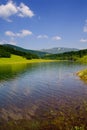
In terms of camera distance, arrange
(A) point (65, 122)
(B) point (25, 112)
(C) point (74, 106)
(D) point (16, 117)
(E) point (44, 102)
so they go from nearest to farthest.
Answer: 1. (A) point (65, 122)
2. (D) point (16, 117)
3. (B) point (25, 112)
4. (C) point (74, 106)
5. (E) point (44, 102)

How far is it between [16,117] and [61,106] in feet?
23.7

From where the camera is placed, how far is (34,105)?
29453 millimetres

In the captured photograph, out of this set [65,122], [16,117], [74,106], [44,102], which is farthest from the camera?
[44,102]

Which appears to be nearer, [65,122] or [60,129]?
[60,129]

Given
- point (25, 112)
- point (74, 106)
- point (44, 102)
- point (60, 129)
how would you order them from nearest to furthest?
1. point (60, 129)
2. point (25, 112)
3. point (74, 106)
4. point (44, 102)

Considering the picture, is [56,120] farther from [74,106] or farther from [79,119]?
[74,106]

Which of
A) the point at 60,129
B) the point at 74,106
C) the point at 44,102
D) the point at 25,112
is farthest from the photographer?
the point at 44,102

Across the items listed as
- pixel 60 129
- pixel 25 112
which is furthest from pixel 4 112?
pixel 60 129

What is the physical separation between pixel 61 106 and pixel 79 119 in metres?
6.17

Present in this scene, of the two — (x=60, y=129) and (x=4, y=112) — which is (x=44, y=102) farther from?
(x=60, y=129)

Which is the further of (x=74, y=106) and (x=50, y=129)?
(x=74, y=106)

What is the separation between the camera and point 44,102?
3112 cm

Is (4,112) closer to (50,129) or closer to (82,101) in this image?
(50,129)

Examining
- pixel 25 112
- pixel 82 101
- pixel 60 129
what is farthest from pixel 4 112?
pixel 82 101
